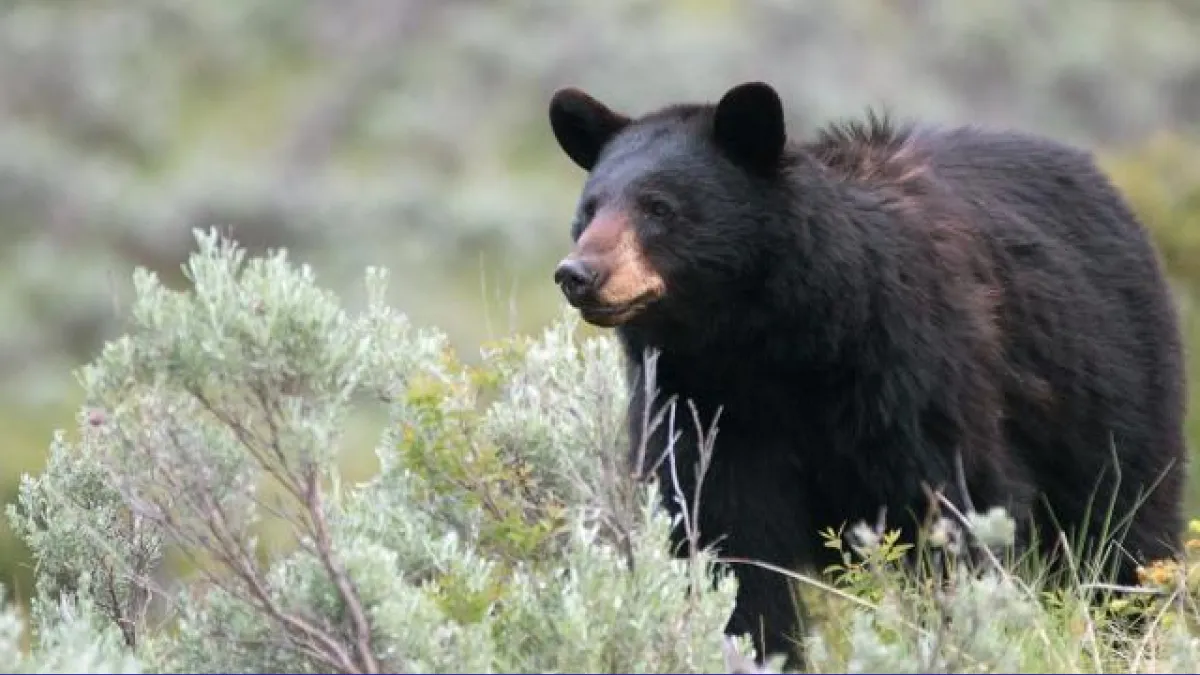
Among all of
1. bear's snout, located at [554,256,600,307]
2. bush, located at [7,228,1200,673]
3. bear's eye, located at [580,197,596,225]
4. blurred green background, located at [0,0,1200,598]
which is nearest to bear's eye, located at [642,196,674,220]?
bear's eye, located at [580,197,596,225]

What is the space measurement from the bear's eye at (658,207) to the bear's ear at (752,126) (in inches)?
9.2

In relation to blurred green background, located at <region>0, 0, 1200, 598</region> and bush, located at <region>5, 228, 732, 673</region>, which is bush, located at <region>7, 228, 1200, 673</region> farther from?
blurred green background, located at <region>0, 0, 1200, 598</region>

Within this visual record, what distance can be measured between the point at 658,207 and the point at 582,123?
1.65 feet

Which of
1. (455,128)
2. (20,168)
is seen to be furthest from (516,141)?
(20,168)

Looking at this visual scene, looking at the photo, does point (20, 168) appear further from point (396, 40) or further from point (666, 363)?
point (666, 363)

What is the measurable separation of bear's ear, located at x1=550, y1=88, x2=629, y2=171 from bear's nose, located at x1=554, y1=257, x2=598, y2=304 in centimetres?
76

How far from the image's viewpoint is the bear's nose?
189 inches

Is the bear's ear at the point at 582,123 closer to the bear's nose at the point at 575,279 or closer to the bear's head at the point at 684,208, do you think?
the bear's head at the point at 684,208

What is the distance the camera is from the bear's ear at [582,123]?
5520 millimetres

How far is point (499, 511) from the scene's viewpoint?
456cm

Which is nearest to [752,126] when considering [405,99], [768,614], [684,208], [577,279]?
[684,208]

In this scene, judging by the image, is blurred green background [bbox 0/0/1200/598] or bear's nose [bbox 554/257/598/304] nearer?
bear's nose [bbox 554/257/598/304]

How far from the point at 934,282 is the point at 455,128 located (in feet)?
137

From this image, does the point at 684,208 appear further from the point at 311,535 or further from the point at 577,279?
the point at 311,535
